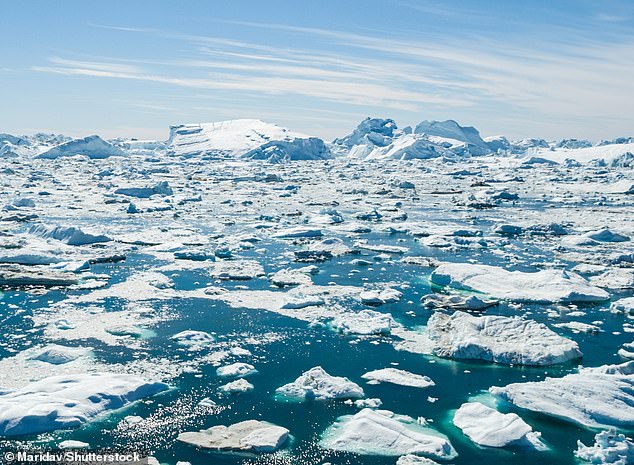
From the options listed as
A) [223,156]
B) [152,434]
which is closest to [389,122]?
[223,156]

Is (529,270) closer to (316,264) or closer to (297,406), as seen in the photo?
(316,264)

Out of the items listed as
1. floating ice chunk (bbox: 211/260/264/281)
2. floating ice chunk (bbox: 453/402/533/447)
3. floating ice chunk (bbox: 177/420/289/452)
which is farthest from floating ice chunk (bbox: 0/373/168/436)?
floating ice chunk (bbox: 211/260/264/281)

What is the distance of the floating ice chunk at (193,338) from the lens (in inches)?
497

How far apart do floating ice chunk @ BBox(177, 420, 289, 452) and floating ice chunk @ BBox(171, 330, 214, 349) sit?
12.2ft

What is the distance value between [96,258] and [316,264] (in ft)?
24.3

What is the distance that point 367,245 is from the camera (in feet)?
76.7

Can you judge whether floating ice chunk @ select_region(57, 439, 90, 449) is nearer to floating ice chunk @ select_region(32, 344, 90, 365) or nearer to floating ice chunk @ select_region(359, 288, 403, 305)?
floating ice chunk @ select_region(32, 344, 90, 365)

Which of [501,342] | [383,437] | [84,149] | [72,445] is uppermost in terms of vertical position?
[84,149]

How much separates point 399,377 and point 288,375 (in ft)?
6.63

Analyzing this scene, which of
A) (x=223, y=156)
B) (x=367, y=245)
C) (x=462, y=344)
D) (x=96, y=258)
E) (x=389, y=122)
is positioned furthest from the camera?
(x=389, y=122)

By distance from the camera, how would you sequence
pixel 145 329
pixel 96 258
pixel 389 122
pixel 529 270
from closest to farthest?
1. pixel 145 329
2. pixel 529 270
3. pixel 96 258
4. pixel 389 122

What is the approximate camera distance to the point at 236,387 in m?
10.4

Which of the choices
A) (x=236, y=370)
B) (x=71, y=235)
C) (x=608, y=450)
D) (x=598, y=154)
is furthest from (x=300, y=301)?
(x=598, y=154)

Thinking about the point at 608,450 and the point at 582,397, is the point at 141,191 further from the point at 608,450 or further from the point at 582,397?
the point at 608,450
